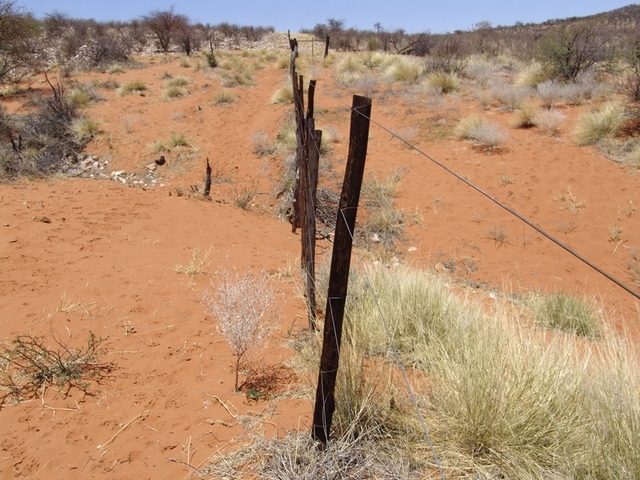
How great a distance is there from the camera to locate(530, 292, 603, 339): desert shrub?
5.26 meters

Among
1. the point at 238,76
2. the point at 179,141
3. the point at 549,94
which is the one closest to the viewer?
the point at 179,141

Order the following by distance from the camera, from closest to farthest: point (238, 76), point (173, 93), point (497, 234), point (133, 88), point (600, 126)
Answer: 1. point (497, 234)
2. point (600, 126)
3. point (173, 93)
4. point (133, 88)
5. point (238, 76)

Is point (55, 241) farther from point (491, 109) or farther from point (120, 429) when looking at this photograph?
point (491, 109)

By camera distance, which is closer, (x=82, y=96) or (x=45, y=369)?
(x=45, y=369)

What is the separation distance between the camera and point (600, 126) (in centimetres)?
1029

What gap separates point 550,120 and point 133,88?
45.5ft

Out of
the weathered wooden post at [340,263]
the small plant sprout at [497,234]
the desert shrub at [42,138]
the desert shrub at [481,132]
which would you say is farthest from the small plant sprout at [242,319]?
the desert shrub at [481,132]

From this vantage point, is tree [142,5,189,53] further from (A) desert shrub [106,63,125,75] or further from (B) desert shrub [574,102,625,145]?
(B) desert shrub [574,102,625,145]

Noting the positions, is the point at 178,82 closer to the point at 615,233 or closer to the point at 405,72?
the point at 405,72

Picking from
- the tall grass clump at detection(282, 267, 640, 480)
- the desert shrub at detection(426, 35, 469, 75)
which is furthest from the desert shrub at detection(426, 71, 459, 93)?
the tall grass clump at detection(282, 267, 640, 480)

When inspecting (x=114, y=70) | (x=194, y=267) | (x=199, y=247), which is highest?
(x=114, y=70)

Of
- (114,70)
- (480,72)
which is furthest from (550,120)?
(114,70)

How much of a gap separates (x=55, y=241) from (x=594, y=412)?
247 inches

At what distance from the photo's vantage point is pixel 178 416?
3.05 meters
